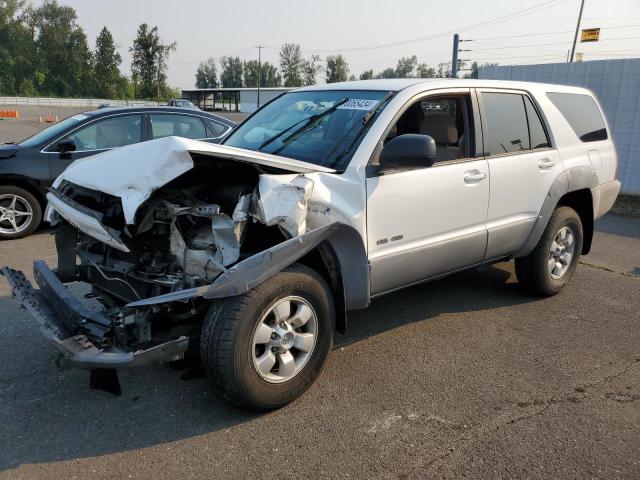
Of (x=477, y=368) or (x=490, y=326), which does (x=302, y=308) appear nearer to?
(x=477, y=368)

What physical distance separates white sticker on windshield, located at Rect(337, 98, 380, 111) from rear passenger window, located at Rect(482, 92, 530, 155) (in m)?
1.11

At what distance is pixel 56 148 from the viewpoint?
703cm

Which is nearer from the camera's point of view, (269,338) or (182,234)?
(269,338)

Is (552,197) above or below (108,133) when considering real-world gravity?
below

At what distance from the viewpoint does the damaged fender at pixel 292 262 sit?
2.76 meters

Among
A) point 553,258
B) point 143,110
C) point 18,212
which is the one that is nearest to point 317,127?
point 553,258

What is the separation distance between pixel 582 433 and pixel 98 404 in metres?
2.83

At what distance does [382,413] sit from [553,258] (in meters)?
2.88

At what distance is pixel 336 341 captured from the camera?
407 centimetres

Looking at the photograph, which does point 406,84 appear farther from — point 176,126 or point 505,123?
point 176,126

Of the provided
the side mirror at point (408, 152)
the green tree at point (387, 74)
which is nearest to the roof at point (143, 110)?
the side mirror at point (408, 152)

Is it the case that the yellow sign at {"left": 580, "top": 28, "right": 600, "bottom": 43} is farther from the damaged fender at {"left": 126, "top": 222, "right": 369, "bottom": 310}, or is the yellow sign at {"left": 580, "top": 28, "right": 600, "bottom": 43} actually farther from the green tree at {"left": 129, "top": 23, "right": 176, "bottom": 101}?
the green tree at {"left": 129, "top": 23, "right": 176, "bottom": 101}

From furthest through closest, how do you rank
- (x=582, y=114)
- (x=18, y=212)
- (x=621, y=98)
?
(x=621, y=98), (x=18, y=212), (x=582, y=114)

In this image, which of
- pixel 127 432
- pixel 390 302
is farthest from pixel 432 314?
pixel 127 432
